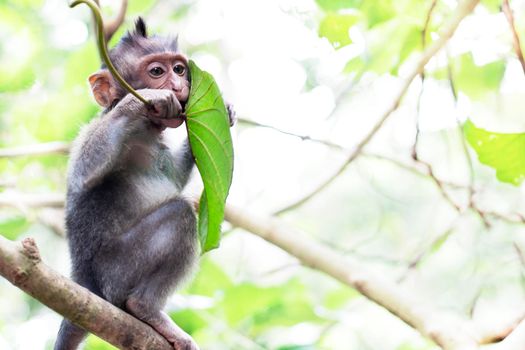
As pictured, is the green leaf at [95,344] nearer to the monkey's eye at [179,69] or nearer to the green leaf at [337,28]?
the monkey's eye at [179,69]

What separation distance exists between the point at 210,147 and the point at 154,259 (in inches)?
33.6

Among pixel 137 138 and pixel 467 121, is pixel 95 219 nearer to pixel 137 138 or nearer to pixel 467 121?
pixel 137 138

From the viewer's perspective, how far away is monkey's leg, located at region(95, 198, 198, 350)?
301cm

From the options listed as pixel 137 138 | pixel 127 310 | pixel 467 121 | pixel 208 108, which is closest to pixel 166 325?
pixel 127 310

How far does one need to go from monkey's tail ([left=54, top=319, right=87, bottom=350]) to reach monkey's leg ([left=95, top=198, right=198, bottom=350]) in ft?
0.56

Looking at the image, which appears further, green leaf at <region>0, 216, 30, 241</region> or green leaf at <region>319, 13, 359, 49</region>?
green leaf at <region>0, 216, 30, 241</region>

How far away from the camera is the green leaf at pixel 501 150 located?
3033mm

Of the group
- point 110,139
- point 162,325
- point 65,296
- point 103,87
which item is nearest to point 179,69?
point 103,87

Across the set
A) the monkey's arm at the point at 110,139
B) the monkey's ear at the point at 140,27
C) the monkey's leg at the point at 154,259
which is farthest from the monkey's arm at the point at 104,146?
the monkey's ear at the point at 140,27

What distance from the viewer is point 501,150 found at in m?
3.06

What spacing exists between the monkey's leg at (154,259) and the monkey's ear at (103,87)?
56 cm

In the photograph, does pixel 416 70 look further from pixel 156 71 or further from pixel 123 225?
pixel 123 225

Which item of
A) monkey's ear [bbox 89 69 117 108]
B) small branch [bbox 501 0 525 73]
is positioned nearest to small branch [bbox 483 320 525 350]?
small branch [bbox 501 0 525 73]

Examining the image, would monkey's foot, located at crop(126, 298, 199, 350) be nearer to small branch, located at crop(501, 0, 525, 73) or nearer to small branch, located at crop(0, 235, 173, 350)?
small branch, located at crop(0, 235, 173, 350)
